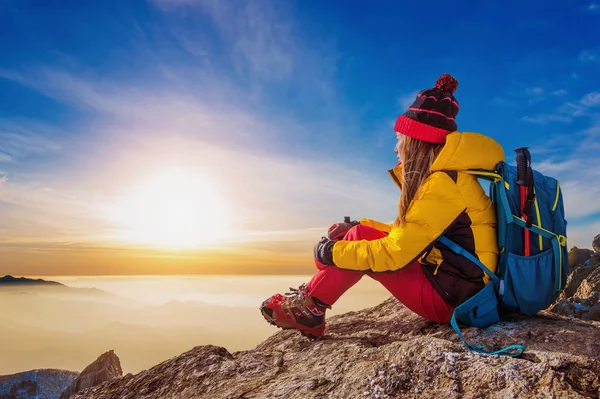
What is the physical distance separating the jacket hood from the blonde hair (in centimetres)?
18

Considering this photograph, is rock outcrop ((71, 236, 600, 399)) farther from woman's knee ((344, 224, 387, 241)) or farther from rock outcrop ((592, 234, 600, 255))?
rock outcrop ((592, 234, 600, 255))

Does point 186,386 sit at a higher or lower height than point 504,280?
lower

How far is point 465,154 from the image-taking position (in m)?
4.41

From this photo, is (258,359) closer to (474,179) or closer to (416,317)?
(416,317)

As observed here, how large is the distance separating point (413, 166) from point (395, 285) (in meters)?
1.32

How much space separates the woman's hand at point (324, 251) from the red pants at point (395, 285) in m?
0.27

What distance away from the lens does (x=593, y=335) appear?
4.16 m

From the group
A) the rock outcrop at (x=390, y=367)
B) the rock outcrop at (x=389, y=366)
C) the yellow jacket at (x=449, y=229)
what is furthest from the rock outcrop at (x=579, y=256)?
the yellow jacket at (x=449, y=229)

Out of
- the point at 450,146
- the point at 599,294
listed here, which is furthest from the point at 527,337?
the point at 599,294

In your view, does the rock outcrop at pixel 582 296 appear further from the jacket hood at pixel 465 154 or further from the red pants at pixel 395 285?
the jacket hood at pixel 465 154

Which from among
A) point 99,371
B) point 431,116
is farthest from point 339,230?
point 99,371

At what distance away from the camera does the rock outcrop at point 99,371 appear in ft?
33.1

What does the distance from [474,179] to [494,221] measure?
492 mm

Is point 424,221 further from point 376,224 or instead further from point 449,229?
point 376,224
